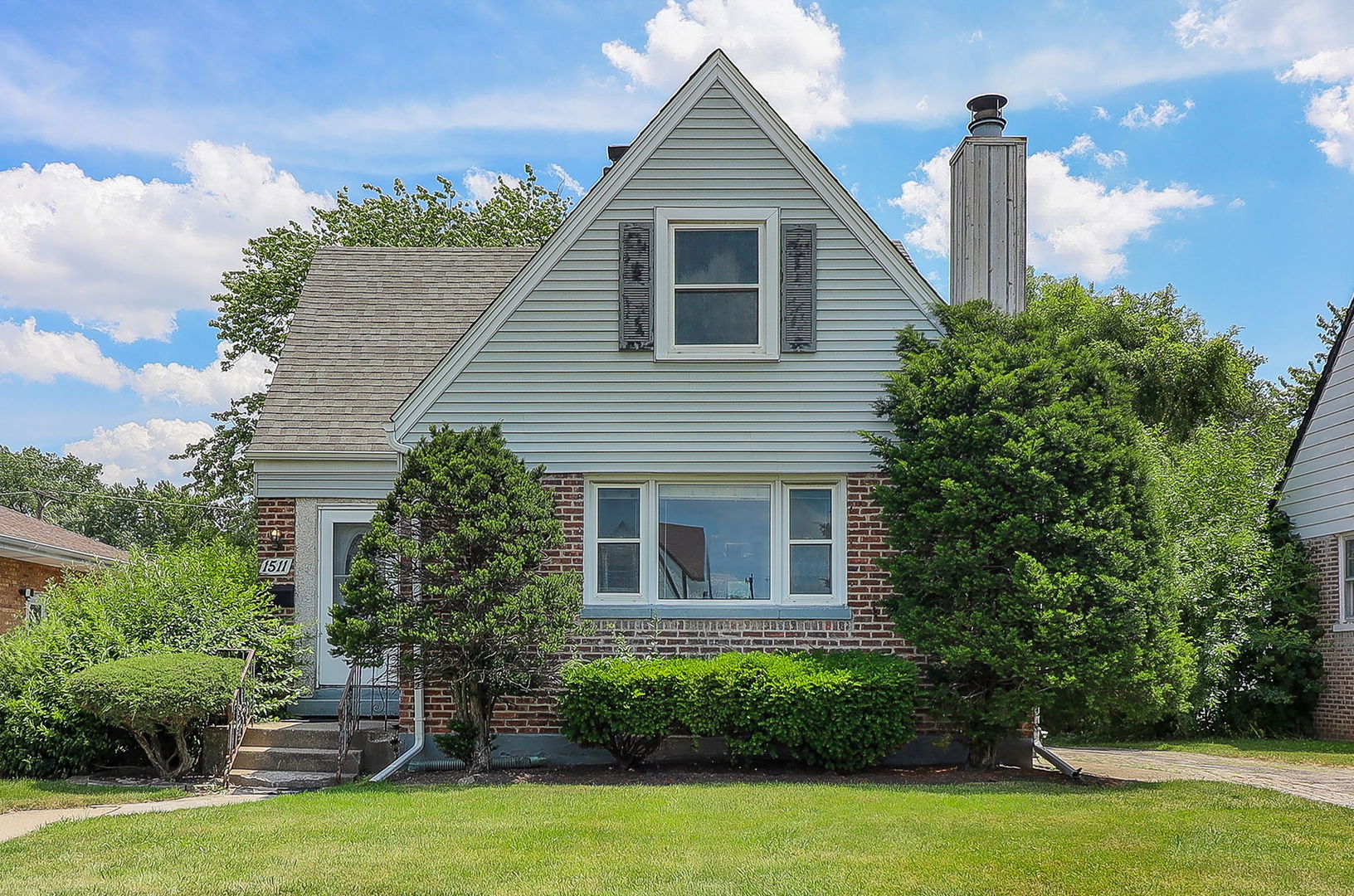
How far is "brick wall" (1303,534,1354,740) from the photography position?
599 inches

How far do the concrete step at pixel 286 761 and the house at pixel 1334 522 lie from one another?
13619 mm

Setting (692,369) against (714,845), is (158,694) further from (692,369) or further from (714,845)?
(692,369)

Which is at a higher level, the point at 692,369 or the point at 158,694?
the point at 692,369

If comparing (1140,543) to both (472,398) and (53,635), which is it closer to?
(472,398)

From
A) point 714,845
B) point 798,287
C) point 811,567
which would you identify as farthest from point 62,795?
point 798,287

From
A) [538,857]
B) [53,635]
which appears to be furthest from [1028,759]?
[53,635]

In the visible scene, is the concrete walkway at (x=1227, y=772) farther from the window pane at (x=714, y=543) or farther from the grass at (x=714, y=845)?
the window pane at (x=714, y=543)

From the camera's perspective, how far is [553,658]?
10.5 meters

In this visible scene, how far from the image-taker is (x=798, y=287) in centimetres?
1116

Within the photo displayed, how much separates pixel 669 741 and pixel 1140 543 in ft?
16.0

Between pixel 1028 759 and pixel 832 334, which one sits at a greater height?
pixel 832 334

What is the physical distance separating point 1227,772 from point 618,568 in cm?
663

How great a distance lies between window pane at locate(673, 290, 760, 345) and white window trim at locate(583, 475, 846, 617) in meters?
1.46

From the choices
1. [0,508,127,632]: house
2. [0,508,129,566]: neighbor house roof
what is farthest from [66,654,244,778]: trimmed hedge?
[0,508,129,566]: neighbor house roof
